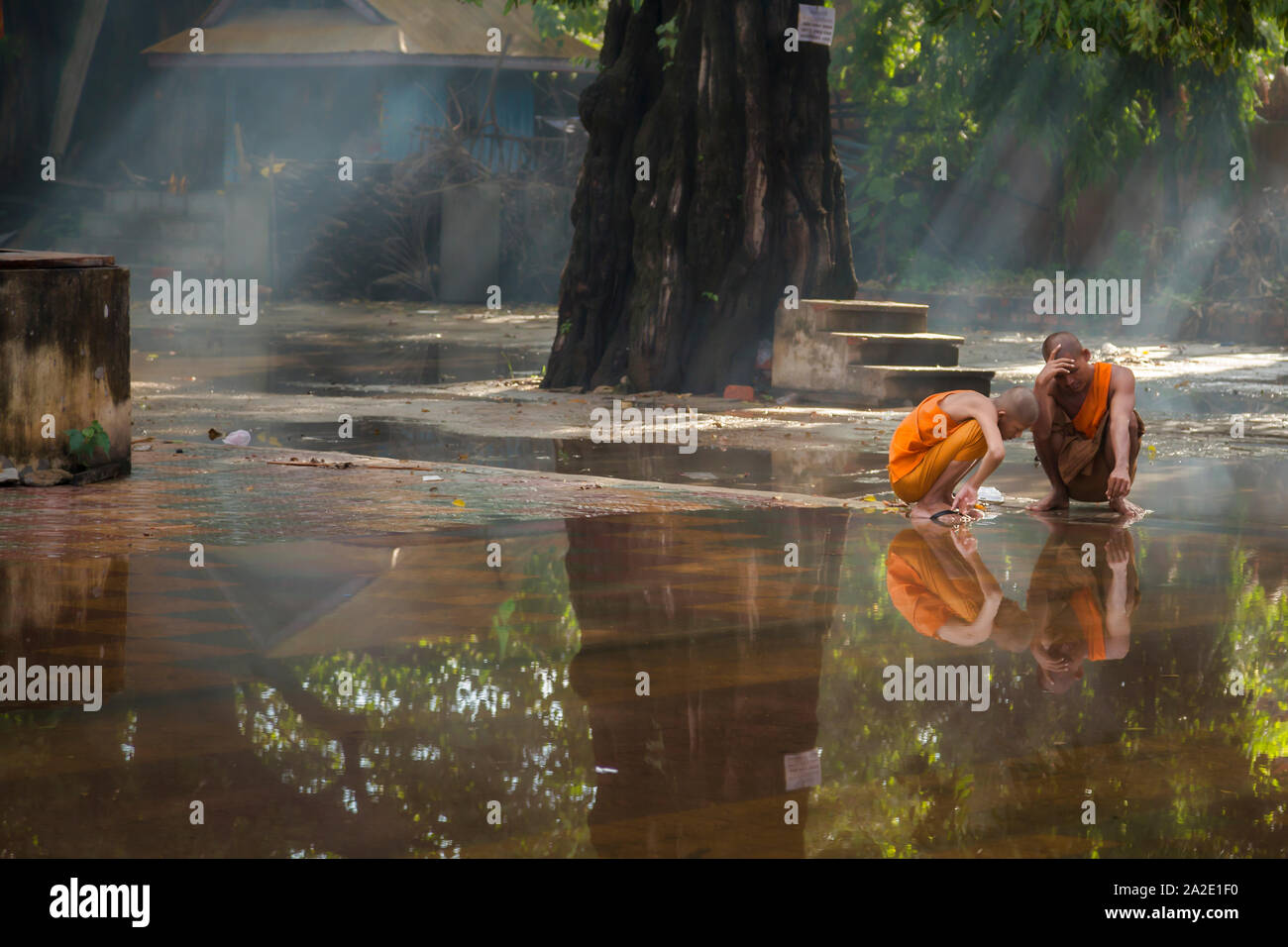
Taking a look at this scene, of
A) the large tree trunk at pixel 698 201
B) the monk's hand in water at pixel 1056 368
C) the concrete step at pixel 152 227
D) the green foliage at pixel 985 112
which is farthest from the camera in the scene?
the concrete step at pixel 152 227

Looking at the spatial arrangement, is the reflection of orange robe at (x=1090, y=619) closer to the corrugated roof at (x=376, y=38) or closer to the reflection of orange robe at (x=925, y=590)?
the reflection of orange robe at (x=925, y=590)

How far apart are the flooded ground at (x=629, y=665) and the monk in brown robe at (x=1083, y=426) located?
282 mm

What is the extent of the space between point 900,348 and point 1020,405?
5.92m

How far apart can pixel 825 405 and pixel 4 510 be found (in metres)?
7.75

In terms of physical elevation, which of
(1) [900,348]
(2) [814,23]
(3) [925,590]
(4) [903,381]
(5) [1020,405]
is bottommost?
(3) [925,590]

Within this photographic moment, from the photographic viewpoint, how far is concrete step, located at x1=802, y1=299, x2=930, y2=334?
14.0 meters

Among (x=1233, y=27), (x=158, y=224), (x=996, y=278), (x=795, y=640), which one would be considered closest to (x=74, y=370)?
(x=795, y=640)

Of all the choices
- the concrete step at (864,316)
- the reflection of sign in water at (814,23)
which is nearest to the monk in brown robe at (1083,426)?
the concrete step at (864,316)

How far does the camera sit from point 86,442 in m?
8.60

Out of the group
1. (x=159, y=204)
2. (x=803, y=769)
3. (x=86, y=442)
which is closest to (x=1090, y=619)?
(x=803, y=769)

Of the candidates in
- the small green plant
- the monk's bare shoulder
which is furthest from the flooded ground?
the monk's bare shoulder

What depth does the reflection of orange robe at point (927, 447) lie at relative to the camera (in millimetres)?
8172

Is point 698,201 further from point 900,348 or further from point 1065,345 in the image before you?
point 1065,345

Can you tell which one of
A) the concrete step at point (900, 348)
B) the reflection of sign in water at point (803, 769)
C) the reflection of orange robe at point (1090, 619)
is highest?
the concrete step at point (900, 348)
